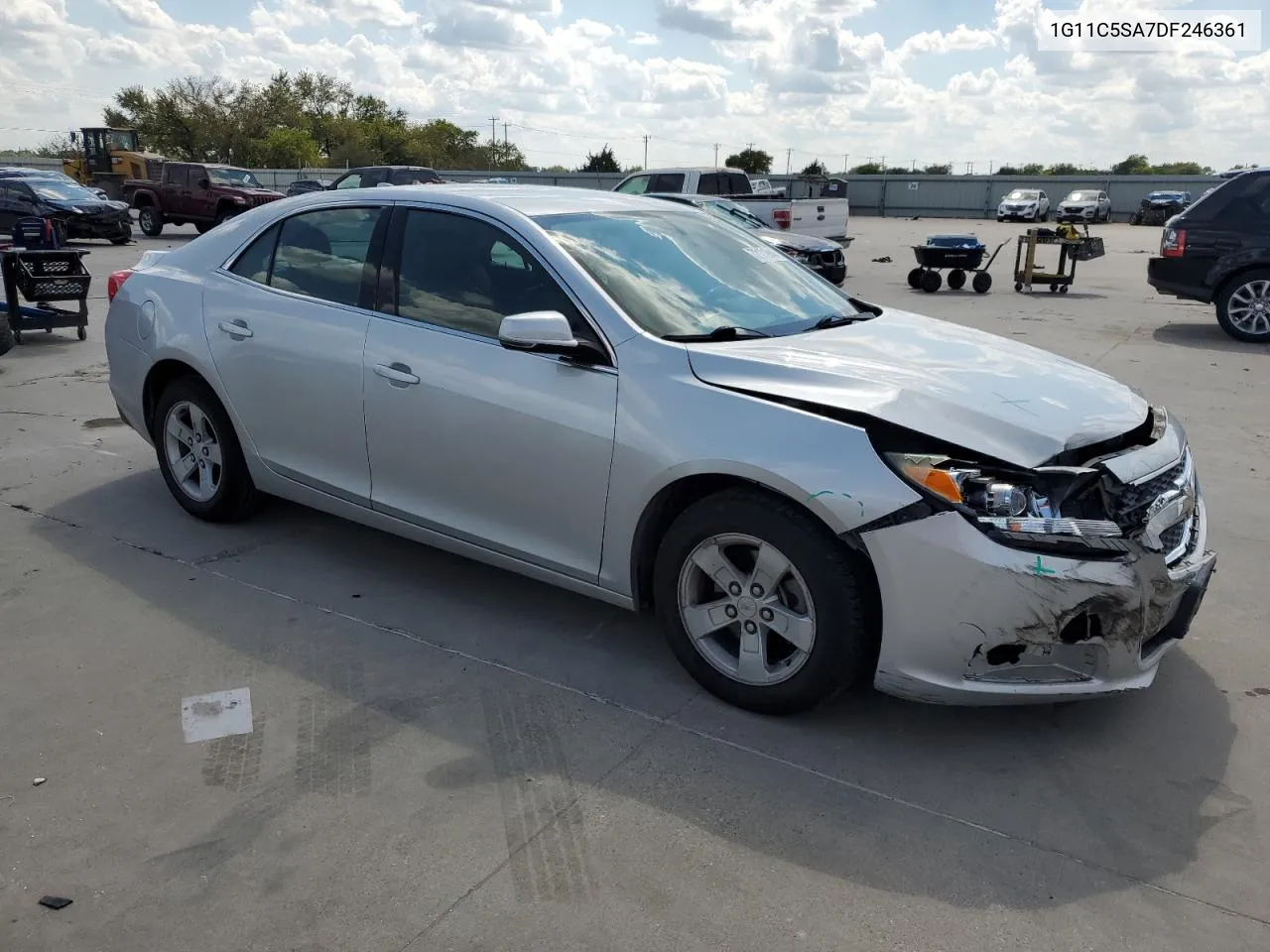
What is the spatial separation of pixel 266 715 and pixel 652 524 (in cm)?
144

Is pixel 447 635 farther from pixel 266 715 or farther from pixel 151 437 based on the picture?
pixel 151 437

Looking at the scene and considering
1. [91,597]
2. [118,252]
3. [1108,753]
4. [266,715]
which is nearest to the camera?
[1108,753]

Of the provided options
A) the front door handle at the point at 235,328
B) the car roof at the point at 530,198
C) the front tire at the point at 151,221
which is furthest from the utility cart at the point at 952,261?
the front tire at the point at 151,221

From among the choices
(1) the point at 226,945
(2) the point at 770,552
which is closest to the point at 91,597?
(1) the point at 226,945

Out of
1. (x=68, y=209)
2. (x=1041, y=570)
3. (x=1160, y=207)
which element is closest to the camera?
(x=1041, y=570)

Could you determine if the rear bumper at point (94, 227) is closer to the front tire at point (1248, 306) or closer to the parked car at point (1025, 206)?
the front tire at point (1248, 306)

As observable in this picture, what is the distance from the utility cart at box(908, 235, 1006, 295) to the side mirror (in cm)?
1373

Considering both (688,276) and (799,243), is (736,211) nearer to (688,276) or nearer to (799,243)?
(799,243)

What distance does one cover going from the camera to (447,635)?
4.14m

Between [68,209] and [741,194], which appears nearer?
[741,194]

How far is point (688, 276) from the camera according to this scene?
13.5 feet

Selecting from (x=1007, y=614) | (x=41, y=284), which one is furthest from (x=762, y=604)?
(x=41, y=284)

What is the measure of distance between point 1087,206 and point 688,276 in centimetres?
4607

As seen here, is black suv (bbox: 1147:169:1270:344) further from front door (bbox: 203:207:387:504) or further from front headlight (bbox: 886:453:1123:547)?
front door (bbox: 203:207:387:504)
